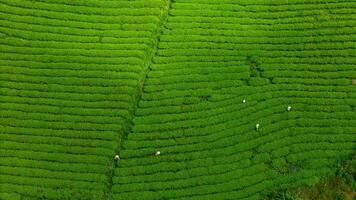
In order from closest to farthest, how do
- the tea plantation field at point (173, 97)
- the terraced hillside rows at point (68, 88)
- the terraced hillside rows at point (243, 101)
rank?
the terraced hillside rows at point (68, 88) < the tea plantation field at point (173, 97) < the terraced hillside rows at point (243, 101)

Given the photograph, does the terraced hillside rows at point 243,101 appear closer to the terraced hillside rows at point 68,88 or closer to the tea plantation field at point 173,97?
the tea plantation field at point 173,97

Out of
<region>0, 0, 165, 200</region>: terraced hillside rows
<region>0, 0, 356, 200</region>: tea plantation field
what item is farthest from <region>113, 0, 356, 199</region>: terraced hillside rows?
<region>0, 0, 165, 200</region>: terraced hillside rows

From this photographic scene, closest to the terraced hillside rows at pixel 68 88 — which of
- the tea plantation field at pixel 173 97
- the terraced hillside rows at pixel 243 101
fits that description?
the tea plantation field at pixel 173 97

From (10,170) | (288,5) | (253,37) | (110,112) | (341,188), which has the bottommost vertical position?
(341,188)

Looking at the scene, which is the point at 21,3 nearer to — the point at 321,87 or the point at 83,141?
the point at 83,141

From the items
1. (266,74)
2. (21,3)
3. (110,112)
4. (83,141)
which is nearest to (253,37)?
(266,74)

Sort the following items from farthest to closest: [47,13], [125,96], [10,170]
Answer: [47,13] < [125,96] < [10,170]

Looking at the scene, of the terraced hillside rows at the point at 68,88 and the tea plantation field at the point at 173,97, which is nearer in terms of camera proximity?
the terraced hillside rows at the point at 68,88
